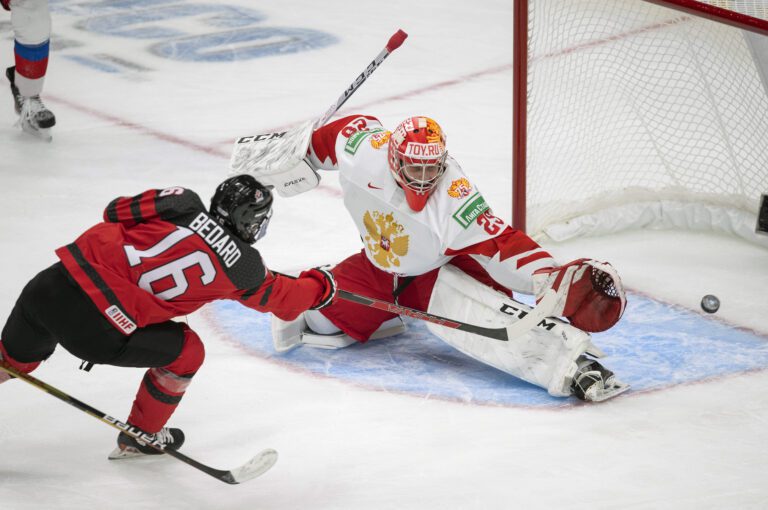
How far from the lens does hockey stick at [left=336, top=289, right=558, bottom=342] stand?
3.00 m

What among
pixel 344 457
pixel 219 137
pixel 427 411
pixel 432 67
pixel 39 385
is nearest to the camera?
pixel 39 385

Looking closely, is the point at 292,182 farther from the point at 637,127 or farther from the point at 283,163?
the point at 637,127

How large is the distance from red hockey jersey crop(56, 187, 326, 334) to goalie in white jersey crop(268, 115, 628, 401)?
0.75m

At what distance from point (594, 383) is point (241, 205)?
3.87 ft

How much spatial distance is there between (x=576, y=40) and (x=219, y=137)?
202 cm

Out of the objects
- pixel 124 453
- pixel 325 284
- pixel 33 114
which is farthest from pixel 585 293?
pixel 33 114

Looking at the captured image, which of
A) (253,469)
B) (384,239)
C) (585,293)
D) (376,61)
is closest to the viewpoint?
(253,469)

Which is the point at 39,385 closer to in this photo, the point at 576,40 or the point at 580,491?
the point at 580,491

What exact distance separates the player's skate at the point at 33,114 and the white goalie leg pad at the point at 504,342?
110 inches

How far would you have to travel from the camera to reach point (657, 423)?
2930 mm

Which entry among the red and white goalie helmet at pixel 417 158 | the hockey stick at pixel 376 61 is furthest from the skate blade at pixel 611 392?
the hockey stick at pixel 376 61

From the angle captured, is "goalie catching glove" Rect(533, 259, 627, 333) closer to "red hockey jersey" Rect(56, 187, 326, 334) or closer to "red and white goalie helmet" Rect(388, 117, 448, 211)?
"red and white goalie helmet" Rect(388, 117, 448, 211)

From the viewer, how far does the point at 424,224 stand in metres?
3.12

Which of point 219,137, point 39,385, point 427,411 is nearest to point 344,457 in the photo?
point 427,411
